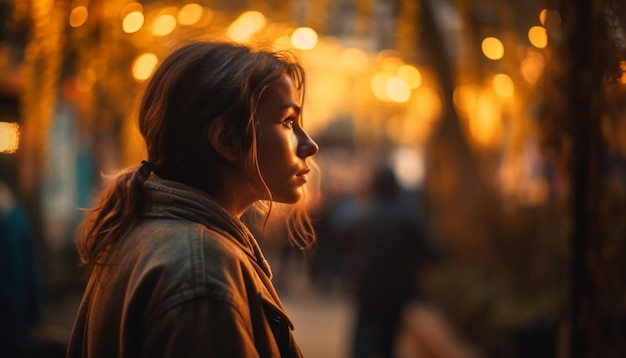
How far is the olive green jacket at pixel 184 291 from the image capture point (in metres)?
1.85

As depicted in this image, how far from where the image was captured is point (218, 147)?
2.13 m

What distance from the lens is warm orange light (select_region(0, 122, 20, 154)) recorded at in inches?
199

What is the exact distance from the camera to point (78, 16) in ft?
20.4

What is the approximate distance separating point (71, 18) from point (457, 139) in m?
5.39

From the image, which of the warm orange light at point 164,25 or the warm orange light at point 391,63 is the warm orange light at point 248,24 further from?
the warm orange light at point 391,63

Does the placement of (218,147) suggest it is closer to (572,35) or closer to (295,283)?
Result: (572,35)

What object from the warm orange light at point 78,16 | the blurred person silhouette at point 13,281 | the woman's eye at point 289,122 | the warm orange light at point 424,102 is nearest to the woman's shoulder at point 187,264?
the woman's eye at point 289,122

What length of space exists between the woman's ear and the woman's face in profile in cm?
7

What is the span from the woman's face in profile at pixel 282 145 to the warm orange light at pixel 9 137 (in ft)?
10.4

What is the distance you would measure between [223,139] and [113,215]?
34cm

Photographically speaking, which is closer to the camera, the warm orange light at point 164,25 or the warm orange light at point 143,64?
the warm orange light at point 143,64

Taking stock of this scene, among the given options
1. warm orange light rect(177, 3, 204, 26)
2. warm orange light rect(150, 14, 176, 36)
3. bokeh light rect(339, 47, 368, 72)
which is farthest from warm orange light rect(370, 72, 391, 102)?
warm orange light rect(150, 14, 176, 36)

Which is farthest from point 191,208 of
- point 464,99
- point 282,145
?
point 464,99

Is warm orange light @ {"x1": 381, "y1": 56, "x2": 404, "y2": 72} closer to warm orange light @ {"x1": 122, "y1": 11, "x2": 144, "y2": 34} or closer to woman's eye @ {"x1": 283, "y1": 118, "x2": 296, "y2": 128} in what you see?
warm orange light @ {"x1": 122, "y1": 11, "x2": 144, "y2": 34}
